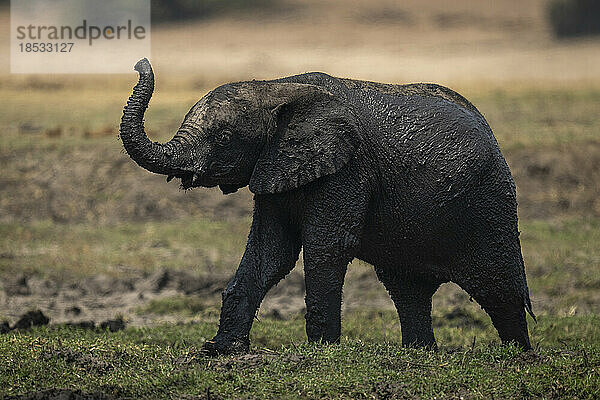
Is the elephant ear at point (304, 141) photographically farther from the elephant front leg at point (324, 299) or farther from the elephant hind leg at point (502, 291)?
the elephant hind leg at point (502, 291)

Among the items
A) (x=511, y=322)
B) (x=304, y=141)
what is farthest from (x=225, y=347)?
(x=511, y=322)

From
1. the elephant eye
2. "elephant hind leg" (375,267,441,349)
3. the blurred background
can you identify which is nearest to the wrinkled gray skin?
the elephant eye

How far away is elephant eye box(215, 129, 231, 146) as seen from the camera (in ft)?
26.5

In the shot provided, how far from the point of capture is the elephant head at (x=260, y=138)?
7973mm

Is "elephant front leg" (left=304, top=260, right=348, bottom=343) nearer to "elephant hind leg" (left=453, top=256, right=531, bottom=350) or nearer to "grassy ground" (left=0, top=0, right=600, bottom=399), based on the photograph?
"grassy ground" (left=0, top=0, right=600, bottom=399)

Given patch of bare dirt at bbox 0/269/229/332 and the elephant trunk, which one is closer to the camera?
the elephant trunk

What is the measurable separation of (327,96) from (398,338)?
11.0 ft

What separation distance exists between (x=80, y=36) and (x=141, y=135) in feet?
81.7

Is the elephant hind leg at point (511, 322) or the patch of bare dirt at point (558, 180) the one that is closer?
the elephant hind leg at point (511, 322)

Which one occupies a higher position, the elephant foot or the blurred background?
the blurred background

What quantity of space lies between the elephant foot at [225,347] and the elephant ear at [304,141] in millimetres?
1252

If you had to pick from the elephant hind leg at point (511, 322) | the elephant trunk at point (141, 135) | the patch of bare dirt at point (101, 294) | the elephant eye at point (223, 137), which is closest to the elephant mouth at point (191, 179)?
the elephant trunk at point (141, 135)

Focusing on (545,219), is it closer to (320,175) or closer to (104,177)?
(104,177)

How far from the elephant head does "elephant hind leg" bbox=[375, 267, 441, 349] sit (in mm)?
1581
